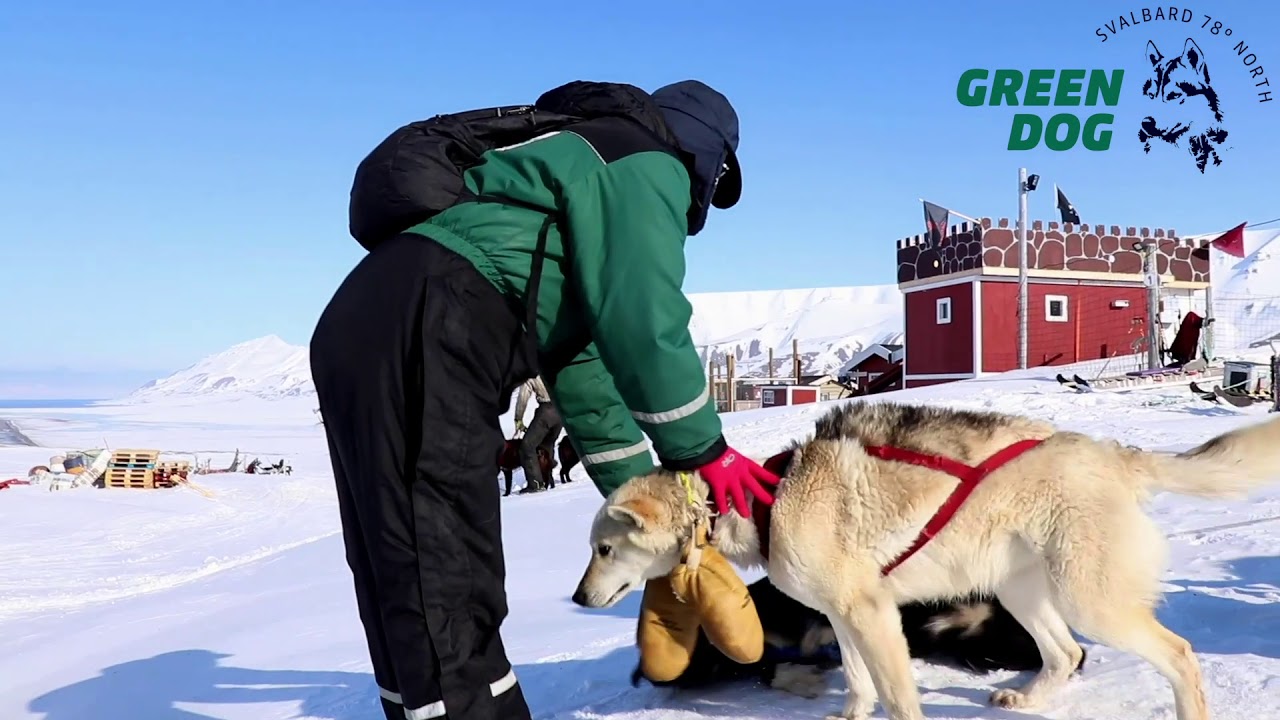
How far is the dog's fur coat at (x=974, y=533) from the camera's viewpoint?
264cm

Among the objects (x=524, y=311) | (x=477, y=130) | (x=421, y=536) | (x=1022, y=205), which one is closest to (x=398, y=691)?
(x=421, y=536)

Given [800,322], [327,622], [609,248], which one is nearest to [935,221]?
[327,622]

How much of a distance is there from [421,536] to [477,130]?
106 cm

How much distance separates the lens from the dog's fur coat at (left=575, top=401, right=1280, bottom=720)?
264 centimetres

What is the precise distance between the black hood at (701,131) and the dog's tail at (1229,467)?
163 cm

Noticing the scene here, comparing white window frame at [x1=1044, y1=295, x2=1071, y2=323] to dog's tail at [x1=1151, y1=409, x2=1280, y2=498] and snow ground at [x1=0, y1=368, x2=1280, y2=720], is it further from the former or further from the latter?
dog's tail at [x1=1151, y1=409, x2=1280, y2=498]

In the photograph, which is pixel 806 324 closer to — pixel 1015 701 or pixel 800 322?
pixel 800 322

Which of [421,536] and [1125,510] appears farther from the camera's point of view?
[1125,510]

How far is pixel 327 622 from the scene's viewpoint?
530cm

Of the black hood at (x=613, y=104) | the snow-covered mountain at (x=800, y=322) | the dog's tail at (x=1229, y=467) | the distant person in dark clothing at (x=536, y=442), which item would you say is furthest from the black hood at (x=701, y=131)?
the snow-covered mountain at (x=800, y=322)

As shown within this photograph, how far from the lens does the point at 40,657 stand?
5.35 metres

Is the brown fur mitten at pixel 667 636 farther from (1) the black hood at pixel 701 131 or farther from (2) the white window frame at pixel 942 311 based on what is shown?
(2) the white window frame at pixel 942 311

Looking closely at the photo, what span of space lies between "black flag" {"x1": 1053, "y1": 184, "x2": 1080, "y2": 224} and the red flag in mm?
5411

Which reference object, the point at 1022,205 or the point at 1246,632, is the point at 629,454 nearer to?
the point at 1246,632
